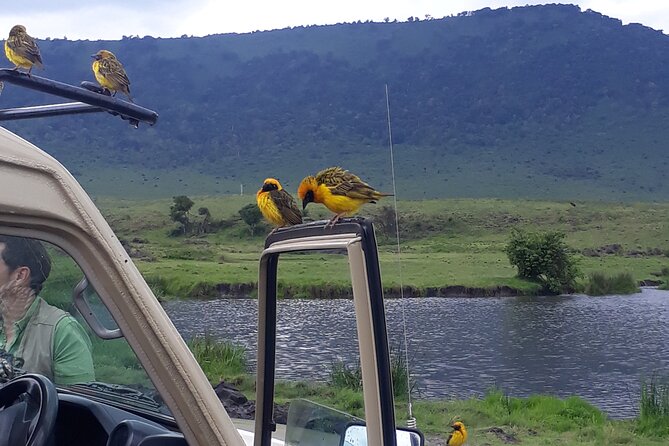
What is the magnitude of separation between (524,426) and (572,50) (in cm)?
10577

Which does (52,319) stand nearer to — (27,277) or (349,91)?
(27,277)

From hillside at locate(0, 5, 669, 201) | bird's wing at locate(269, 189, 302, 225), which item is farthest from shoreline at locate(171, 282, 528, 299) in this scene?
hillside at locate(0, 5, 669, 201)

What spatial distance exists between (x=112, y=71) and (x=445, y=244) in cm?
4268

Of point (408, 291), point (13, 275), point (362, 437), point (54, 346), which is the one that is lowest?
point (408, 291)

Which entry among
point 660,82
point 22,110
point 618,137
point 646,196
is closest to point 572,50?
point 660,82

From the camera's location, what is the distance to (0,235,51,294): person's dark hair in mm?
1129

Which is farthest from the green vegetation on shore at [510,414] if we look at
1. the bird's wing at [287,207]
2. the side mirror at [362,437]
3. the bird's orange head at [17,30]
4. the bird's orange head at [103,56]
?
the side mirror at [362,437]

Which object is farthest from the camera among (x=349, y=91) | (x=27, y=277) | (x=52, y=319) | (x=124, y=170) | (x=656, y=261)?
(x=349, y=91)

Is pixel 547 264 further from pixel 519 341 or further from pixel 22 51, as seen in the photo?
pixel 22 51

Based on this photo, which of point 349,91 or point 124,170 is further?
point 349,91

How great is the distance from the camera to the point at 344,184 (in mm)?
2303

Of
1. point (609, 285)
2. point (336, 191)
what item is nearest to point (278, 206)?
point (336, 191)

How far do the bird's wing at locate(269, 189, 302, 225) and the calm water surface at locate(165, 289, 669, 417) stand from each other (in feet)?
12.2

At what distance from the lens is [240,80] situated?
102562 mm
